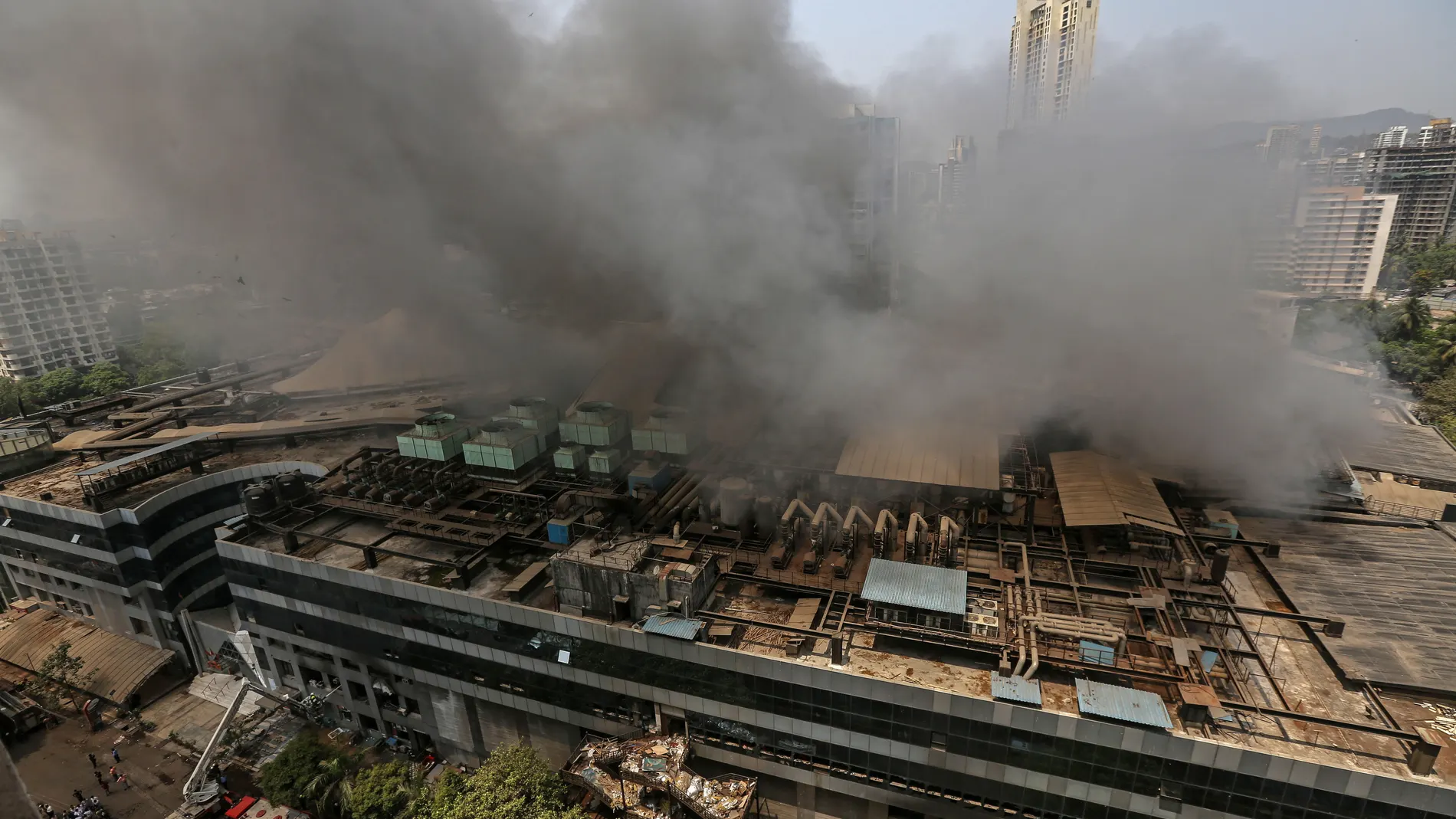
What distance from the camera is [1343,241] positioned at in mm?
41906

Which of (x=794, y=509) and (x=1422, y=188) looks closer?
(x=794, y=509)

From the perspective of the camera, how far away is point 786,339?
21812 mm

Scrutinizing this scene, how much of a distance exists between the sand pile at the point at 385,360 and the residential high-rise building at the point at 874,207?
794 inches

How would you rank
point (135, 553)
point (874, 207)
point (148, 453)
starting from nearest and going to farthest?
point (135, 553) → point (148, 453) → point (874, 207)

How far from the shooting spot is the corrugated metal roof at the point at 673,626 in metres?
13.9

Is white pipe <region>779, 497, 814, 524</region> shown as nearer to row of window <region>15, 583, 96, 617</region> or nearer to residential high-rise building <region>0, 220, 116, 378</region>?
row of window <region>15, 583, 96, 617</region>

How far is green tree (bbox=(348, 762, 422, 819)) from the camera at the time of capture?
1490 centimetres

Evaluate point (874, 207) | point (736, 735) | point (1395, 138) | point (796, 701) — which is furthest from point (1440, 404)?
point (736, 735)

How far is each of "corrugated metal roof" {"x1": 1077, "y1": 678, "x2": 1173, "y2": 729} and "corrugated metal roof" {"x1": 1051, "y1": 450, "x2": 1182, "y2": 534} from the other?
5.52 metres

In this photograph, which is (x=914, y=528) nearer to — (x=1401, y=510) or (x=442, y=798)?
(x=442, y=798)

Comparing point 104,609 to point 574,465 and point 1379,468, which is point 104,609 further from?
point 1379,468

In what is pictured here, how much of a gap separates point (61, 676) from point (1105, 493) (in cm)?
3254

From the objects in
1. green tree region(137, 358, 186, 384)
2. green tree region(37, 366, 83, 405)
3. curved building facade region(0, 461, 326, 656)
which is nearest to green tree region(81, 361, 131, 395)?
green tree region(37, 366, 83, 405)

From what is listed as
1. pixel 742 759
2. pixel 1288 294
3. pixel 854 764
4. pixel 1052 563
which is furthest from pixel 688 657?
pixel 1288 294
